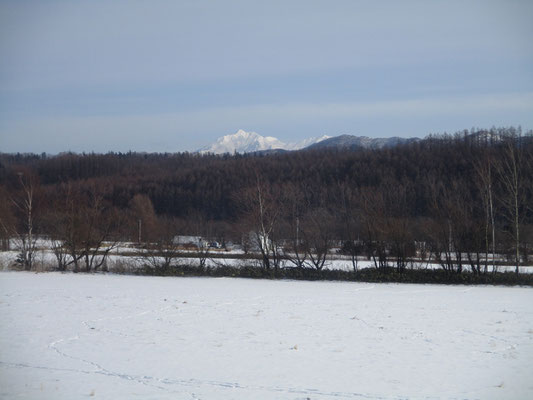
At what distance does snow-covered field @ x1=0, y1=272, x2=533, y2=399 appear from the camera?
8023 millimetres

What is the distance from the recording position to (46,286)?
Answer: 2058 cm

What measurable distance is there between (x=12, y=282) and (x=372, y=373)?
58.1 ft

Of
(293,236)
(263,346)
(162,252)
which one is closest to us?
(263,346)

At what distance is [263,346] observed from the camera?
10.7 meters

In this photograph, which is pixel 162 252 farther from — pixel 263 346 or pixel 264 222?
pixel 263 346

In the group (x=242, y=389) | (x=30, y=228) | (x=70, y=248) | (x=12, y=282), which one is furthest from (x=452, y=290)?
(x=30, y=228)

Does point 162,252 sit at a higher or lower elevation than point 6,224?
lower

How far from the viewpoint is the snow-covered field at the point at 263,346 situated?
802cm

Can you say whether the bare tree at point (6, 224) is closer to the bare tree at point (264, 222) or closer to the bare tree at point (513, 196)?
the bare tree at point (264, 222)

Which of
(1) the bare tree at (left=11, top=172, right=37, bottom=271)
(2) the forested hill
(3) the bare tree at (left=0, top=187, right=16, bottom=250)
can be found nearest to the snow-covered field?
(1) the bare tree at (left=11, top=172, right=37, bottom=271)

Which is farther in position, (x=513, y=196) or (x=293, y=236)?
(x=293, y=236)

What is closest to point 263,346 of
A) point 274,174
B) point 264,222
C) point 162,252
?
point 162,252

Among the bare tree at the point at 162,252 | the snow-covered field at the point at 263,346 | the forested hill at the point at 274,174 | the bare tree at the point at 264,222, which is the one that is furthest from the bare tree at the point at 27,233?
the forested hill at the point at 274,174

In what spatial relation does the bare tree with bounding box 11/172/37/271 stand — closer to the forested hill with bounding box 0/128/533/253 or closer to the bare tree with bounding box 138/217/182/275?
the bare tree with bounding box 138/217/182/275
